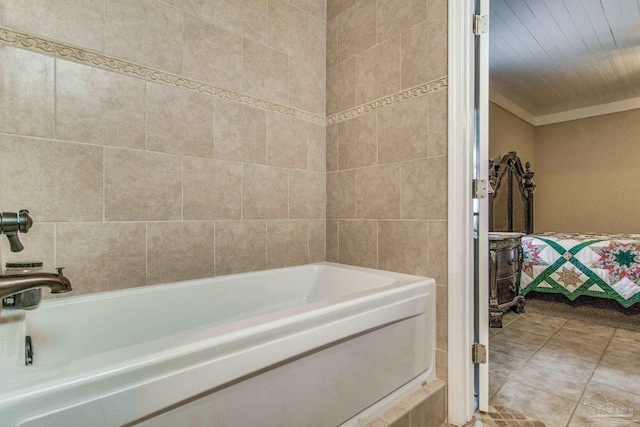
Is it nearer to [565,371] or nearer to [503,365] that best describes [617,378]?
[565,371]

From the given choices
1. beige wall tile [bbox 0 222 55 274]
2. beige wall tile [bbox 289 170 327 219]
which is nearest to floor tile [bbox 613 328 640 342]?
beige wall tile [bbox 289 170 327 219]

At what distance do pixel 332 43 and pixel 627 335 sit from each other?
3135mm

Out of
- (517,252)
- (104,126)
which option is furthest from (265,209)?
(517,252)

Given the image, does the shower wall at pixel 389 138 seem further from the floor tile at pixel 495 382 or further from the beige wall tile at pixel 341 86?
the floor tile at pixel 495 382

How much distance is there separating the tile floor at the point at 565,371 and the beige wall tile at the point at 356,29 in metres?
2.09

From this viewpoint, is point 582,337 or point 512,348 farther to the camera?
point 582,337

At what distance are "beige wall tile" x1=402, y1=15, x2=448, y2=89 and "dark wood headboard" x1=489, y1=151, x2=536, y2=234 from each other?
6.26 ft

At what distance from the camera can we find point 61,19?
125 cm

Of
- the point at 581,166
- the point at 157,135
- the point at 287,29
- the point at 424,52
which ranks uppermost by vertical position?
the point at 287,29

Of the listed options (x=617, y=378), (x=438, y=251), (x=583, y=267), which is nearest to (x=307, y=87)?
(x=438, y=251)

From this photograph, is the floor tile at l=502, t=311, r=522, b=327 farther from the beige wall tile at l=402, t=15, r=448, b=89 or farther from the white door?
the beige wall tile at l=402, t=15, r=448, b=89

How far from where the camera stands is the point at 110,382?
63 centimetres

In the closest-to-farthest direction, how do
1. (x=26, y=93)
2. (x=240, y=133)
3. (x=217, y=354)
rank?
(x=217, y=354) → (x=26, y=93) → (x=240, y=133)

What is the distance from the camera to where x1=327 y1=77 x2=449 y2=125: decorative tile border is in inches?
61.5
